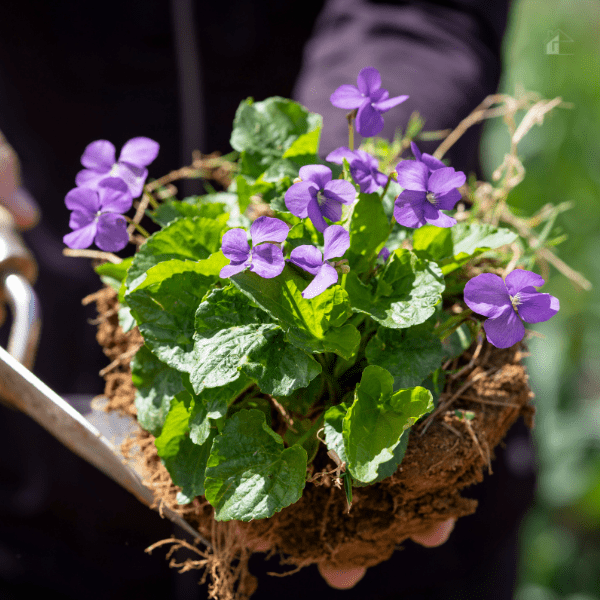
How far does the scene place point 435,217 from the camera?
47 cm

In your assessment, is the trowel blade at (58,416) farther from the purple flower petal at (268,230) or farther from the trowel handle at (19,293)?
the purple flower petal at (268,230)

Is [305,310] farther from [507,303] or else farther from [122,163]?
[122,163]

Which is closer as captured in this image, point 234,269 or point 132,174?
point 234,269

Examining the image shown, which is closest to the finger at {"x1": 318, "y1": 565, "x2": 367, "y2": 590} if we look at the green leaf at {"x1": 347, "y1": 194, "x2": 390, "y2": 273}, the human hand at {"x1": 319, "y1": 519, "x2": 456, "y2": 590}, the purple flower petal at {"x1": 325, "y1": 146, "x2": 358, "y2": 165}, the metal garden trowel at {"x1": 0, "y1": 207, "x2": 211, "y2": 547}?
the human hand at {"x1": 319, "y1": 519, "x2": 456, "y2": 590}

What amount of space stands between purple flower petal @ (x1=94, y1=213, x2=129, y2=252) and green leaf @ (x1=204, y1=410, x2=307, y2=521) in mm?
209

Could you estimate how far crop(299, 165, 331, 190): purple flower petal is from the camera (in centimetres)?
48

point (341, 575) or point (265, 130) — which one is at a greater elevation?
point (265, 130)

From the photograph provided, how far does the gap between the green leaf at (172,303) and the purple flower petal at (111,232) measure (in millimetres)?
44

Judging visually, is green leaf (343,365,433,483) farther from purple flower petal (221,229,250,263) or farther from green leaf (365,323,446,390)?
purple flower petal (221,229,250,263)

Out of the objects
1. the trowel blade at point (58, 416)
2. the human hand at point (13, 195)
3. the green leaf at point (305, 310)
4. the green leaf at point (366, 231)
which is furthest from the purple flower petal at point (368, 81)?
the human hand at point (13, 195)

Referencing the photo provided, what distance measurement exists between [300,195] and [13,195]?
0.70m

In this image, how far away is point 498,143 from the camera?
6.53 ft

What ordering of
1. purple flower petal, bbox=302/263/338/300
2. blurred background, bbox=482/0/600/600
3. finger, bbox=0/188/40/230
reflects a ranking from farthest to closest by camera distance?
1. blurred background, bbox=482/0/600/600
2. finger, bbox=0/188/40/230
3. purple flower petal, bbox=302/263/338/300

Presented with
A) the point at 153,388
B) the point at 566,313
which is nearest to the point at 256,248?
the point at 153,388
